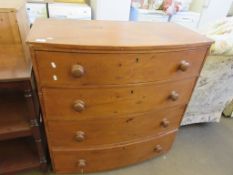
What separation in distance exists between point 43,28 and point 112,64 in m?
0.38

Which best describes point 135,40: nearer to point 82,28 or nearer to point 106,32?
point 106,32

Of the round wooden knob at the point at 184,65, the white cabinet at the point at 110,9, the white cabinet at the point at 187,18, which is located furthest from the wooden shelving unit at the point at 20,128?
the white cabinet at the point at 187,18

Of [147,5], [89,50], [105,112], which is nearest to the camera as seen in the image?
[89,50]

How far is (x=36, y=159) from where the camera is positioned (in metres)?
1.20

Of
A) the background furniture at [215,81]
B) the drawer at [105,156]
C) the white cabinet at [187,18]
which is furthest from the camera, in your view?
the white cabinet at [187,18]

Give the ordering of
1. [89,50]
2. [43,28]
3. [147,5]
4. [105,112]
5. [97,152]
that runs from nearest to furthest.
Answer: [89,50]
[43,28]
[105,112]
[97,152]
[147,5]

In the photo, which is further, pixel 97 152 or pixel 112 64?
pixel 97 152

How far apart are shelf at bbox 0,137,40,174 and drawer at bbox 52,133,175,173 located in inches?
6.6

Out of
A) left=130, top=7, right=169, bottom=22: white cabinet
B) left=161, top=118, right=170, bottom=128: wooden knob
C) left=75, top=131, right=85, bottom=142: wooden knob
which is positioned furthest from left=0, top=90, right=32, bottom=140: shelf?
left=130, top=7, right=169, bottom=22: white cabinet

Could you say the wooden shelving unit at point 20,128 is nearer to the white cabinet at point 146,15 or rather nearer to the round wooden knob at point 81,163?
the round wooden knob at point 81,163

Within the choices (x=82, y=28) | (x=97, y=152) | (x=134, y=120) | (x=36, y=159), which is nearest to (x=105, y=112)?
(x=134, y=120)

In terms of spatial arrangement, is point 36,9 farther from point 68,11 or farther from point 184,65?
point 184,65

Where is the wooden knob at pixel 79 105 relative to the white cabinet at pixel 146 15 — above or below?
below

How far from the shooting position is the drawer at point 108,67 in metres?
0.77
